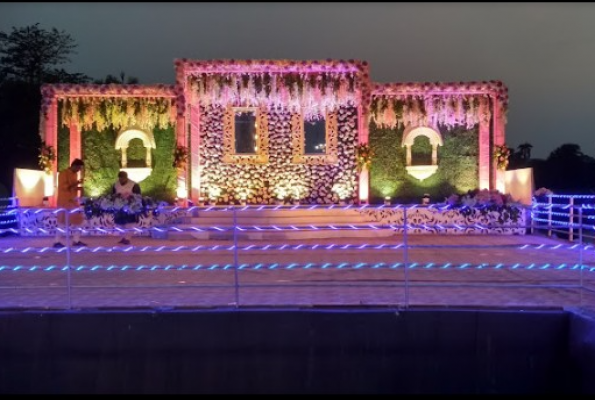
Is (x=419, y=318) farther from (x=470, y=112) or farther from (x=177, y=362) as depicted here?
(x=470, y=112)

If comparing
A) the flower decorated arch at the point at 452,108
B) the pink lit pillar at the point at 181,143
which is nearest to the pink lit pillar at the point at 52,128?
the pink lit pillar at the point at 181,143

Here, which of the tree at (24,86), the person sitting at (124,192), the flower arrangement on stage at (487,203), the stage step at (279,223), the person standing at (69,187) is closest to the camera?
the person standing at (69,187)

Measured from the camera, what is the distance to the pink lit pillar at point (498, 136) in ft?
60.0

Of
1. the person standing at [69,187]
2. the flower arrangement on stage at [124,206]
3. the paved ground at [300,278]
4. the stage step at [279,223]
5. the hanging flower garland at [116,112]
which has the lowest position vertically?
the paved ground at [300,278]

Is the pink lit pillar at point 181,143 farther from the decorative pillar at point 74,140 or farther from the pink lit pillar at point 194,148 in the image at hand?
the decorative pillar at point 74,140

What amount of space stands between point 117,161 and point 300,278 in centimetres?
1058

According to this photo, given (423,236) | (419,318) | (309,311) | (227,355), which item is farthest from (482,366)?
(423,236)

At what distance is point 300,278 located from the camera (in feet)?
30.1

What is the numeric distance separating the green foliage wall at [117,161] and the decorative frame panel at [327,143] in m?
2.97

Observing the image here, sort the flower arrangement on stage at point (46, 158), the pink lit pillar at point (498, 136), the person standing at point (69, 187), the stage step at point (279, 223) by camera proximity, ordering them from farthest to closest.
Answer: the pink lit pillar at point (498, 136) < the flower arrangement on stage at point (46, 158) < the stage step at point (279, 223) < the person standing at point (69, 187)

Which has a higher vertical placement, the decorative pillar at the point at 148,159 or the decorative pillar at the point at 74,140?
the decorative pillar at the point at 74,140

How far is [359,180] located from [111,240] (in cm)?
630

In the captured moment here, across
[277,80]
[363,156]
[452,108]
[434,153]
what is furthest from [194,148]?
[452,108]

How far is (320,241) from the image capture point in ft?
49.3
